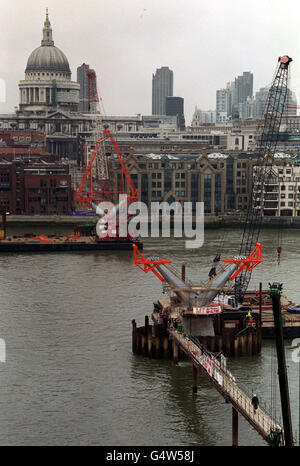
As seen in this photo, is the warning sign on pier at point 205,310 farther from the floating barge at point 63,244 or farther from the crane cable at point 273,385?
the floating barge at point 63,244

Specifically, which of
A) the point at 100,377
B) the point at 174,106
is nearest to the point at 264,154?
the point at 100,377

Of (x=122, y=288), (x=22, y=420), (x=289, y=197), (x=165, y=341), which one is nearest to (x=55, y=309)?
(x=122, y=288)

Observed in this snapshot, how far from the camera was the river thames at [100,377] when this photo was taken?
13383 millimetres

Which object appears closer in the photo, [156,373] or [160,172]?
[156,373]

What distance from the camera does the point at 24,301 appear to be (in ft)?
74.7

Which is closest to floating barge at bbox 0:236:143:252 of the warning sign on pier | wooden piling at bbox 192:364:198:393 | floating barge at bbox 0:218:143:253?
floating barge at bbox 0:218:143:253

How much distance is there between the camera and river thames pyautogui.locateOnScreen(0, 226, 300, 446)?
13.4 m

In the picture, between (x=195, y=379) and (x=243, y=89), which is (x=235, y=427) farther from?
(x=243, y=89)

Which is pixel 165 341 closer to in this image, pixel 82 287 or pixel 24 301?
pixel 24 301

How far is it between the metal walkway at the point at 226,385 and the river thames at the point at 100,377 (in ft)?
1.24

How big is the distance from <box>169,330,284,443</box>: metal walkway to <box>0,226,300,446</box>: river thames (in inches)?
14.8

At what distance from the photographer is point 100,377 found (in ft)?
52.3

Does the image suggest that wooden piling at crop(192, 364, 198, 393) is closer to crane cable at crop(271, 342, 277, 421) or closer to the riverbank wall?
crane cable at crop(271, 342, 277, 421)

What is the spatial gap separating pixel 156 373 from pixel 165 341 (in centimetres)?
96
